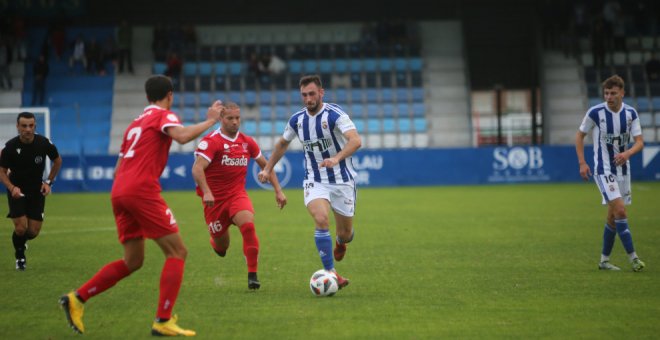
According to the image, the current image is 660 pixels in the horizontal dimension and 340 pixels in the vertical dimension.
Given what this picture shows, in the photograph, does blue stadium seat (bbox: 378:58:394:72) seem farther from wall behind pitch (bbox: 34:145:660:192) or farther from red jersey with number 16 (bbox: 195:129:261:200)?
red jersey with number 16 (bbox: 195:129:261:200)

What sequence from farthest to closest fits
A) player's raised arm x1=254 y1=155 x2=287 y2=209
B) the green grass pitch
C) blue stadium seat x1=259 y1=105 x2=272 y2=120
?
blue stadium seat x1=259 y1=105 x2=272 y2=120 → player's raised arm x1=254 y1=155 x2=287 y2=209 → the green grass pitch

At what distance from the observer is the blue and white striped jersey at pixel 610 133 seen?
11.6 meters

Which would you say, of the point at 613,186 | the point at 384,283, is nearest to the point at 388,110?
the point at 613,186

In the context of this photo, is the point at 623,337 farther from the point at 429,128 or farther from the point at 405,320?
the point at 429,128

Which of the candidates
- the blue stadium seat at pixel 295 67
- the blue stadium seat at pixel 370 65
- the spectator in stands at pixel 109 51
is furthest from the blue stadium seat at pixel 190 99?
the blue stadium seat at pixel 370 65

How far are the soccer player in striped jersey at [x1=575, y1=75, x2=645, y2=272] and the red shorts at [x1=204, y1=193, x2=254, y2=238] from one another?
4.18 meters

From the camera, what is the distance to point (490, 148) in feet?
102

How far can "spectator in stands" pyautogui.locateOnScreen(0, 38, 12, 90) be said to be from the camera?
3550 centimetres

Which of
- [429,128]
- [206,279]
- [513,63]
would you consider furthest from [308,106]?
[513,63]

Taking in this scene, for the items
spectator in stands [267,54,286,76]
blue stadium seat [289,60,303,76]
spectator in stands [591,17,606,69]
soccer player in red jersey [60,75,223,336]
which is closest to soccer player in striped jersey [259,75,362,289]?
soccer player in red jersey [60,75,223,336]

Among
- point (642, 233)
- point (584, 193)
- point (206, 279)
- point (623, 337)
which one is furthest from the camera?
point (584, 193)

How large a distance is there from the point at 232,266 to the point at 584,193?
Result: 16156mm

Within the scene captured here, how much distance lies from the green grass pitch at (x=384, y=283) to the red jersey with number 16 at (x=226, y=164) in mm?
1080

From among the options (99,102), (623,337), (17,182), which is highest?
(99,102)
